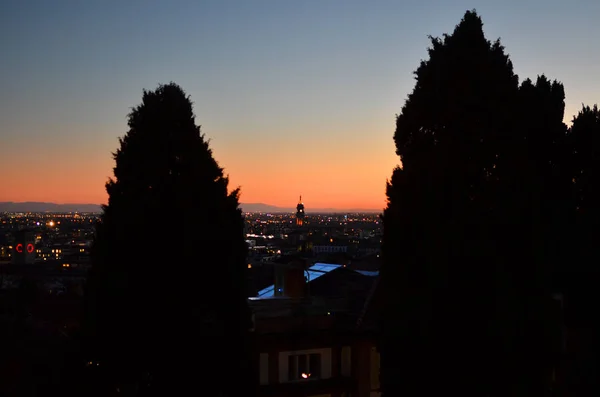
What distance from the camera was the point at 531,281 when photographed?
12719 mm

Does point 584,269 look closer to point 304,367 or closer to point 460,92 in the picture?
point 460,92

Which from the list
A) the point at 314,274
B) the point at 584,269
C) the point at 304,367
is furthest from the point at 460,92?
the point at 314,274

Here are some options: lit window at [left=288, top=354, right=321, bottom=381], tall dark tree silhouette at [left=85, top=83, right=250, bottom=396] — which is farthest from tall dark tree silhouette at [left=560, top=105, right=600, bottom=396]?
tall dark tree silhouette at [left=85, top=83, right=250, bottom=396]

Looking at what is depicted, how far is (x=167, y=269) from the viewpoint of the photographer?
504 inches

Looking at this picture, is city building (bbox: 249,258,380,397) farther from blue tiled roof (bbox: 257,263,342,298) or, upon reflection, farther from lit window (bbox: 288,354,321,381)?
blue tiled roof (bbox: 257,263,342,298)

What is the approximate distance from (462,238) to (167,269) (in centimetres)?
578

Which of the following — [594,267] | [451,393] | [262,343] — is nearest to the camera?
[451,393]

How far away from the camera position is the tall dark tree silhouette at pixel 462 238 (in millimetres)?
12406

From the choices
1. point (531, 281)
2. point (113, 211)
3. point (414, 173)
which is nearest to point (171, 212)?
point (113, 211)

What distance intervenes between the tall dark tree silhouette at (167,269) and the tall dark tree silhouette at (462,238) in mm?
3265

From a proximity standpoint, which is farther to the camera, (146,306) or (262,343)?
(262,343)

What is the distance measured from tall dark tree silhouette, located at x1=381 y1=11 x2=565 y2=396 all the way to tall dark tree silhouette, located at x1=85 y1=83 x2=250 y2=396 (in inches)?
129

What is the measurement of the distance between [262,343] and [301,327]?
1386 mm

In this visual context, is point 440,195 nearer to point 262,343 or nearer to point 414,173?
point 414,173
